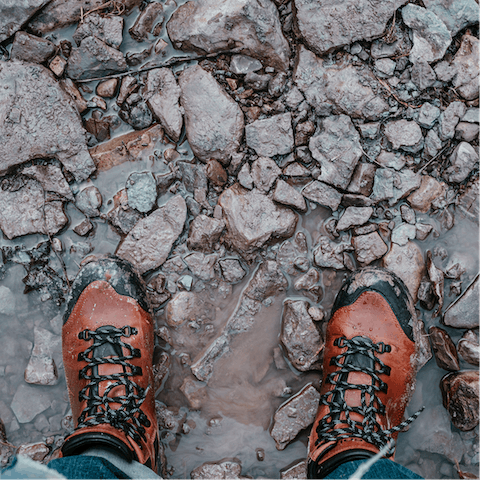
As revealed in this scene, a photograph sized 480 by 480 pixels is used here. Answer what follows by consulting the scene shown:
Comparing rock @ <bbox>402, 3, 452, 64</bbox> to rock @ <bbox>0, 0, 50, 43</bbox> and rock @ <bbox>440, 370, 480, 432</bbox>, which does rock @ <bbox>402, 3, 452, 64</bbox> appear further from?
rock @ <bbox>0, 0, 50, 43</bbox>

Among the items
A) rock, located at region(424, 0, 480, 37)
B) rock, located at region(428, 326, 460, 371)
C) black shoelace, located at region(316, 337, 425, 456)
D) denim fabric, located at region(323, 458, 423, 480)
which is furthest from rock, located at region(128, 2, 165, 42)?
denim fabric, located at region(323, 458, 423, 480)

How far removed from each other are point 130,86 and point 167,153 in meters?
0.49

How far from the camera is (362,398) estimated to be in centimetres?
239

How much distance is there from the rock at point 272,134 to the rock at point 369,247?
0.74 m

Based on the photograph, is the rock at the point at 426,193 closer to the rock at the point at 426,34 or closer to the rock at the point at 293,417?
the rock at the point at 426,34

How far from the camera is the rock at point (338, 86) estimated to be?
2.38m

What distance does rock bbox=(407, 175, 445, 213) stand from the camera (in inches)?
97.2

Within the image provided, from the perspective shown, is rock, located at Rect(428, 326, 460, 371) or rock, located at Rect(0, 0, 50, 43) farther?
rock, located at Rect(428, 326, 460, 371)

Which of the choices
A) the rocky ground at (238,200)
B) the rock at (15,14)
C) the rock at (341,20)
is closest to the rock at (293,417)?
the rocky ground at (238,200)

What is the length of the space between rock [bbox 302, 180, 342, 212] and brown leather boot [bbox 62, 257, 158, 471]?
124 centimetres

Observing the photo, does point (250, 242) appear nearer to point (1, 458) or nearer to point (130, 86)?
point (130, 86)

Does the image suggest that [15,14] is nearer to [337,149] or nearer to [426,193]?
[337,149]

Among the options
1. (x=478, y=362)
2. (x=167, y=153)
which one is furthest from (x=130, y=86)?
(x=478, y=362)

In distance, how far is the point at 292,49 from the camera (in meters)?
2.44
